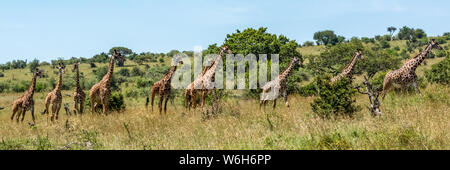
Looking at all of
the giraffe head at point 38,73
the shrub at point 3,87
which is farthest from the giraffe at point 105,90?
the shrub at point 3,87

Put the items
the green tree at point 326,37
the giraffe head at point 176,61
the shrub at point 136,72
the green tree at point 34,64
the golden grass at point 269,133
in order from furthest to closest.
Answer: the green tree at point 326,37, the green tree at point 34,64, the shrub at point 136,72, the giraffe head at point 176,61, the golden grass at point 269,133

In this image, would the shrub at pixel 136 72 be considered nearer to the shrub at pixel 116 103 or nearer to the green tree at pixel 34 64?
the green tree at pixel 34 64

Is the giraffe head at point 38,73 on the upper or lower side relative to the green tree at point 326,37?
lower

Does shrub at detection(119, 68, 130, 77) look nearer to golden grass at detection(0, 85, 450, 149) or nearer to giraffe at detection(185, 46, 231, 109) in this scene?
giraffe at detection(185, 46, 231, 109)

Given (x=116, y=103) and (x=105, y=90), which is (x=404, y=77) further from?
(x=116, y=103)

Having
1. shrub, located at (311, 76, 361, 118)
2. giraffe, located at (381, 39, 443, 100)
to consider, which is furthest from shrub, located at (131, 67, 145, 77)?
shrub, located at (311, 76, 361, 118)

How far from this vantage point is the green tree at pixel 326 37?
313 ft

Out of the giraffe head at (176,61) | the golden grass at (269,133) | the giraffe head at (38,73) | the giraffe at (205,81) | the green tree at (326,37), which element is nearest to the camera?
the golden grass at (269,133)

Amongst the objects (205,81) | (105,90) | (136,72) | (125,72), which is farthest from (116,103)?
(125,72)

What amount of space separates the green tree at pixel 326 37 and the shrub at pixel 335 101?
289 feet

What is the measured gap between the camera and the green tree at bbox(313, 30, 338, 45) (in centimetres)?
9544

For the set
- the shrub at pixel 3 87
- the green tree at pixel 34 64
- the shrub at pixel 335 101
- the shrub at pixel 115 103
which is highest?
the green tree at pixel 34 64

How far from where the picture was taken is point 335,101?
33.3 ft

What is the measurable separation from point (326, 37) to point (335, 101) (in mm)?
90346
